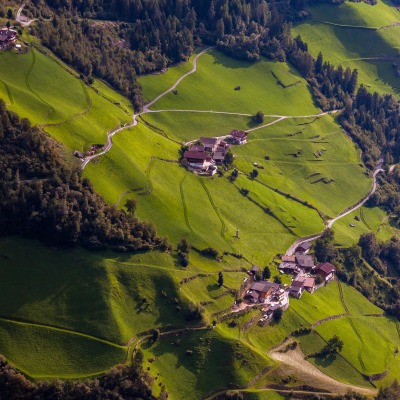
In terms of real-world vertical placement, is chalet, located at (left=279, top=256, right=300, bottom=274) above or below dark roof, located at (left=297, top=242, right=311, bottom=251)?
above

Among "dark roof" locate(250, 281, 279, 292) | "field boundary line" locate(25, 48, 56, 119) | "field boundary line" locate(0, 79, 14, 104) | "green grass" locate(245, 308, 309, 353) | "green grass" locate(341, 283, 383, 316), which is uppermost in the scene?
"field boundary line" locate(0, 79, 14, 104)

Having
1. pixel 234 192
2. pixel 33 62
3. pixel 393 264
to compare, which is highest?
pixel 33 62

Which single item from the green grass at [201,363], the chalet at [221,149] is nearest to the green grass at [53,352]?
the green grass at [201,363]

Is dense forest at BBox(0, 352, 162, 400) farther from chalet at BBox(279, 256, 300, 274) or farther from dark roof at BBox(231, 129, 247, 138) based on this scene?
dark roof at BBox(231, 129, 247, 138)

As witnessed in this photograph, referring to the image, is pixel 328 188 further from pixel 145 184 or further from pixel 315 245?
pixel 145 184

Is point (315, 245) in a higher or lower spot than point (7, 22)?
lower

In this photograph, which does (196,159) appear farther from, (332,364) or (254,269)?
(332,364)

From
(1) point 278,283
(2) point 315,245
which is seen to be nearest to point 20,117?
(1) point 278,283

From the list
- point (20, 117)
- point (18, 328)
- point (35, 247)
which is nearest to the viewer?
point (18, 328)

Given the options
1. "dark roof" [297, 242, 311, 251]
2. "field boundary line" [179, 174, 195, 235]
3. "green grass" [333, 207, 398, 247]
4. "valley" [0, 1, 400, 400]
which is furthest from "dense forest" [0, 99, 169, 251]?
"green grass" [333, 207, 398, 247]
